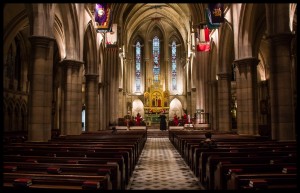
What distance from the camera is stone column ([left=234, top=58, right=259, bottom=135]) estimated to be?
17.3 m

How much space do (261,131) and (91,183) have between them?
2033 centimetres

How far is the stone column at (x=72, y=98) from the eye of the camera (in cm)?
1838

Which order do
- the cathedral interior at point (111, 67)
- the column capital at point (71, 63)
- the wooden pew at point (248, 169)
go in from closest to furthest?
1. the wooden pew at point (248, 169)
2. the cathedral interior at point (111, 67)
3. the column capital at point (71, 63)

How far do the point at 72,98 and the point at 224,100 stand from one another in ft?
38.5

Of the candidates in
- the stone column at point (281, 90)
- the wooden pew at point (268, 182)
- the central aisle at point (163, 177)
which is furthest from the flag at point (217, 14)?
the wooden pew at point (268, 182)

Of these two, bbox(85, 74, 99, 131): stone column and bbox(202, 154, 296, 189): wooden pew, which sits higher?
bbox(85, 74, 99, 131): stone column

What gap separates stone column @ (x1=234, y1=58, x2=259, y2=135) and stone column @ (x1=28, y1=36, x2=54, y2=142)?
35.2 ft

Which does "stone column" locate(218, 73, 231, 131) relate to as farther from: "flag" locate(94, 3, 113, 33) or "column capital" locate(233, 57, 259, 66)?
"flag" locate(94, 3, 113, 33)

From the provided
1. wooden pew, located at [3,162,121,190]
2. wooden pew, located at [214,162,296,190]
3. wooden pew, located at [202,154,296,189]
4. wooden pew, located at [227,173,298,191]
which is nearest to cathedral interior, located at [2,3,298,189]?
wooden pew, located at [202,154,296,189]

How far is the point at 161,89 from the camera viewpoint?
49.1m

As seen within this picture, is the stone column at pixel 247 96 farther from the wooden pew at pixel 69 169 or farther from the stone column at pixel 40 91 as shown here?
the wooden pew at pixel 69 169

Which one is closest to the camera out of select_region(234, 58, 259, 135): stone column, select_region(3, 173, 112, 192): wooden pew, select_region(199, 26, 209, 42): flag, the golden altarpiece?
select_region(3, 173, 112, 192): wooden pew

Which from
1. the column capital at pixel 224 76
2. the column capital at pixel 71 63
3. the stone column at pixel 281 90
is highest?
the column capital at pixel 71 63

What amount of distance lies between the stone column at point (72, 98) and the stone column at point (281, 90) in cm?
1138
